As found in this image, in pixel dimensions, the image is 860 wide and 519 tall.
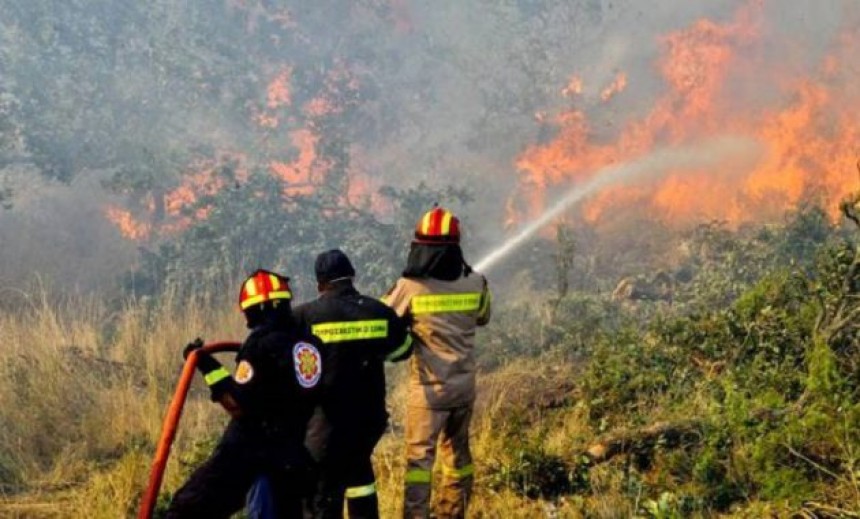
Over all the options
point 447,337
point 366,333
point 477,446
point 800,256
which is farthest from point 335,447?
point 800,256

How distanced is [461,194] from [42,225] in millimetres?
8893

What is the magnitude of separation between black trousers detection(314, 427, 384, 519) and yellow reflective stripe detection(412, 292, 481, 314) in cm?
80

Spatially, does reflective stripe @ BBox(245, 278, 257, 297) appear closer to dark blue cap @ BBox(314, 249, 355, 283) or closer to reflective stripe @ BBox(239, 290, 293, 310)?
reflective stripe @ BBox(239, 290, 293, 310)

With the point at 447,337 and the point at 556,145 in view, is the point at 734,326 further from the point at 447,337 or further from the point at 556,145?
the point at 556,145

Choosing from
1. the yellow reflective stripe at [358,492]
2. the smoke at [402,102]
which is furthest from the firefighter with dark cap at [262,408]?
the smoke at [402,102]

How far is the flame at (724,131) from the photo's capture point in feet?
50.5

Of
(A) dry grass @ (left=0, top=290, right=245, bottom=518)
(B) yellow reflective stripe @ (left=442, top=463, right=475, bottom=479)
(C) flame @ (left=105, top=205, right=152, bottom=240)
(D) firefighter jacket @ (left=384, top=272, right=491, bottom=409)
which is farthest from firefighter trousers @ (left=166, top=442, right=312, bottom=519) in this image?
(C) flame @ (left=105, top=205, right=152, bottom=240)

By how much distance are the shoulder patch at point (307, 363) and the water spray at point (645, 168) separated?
1247 cm

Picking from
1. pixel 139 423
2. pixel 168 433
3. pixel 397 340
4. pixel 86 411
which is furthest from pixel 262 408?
pixel 86 411

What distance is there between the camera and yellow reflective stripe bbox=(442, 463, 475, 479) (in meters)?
4.93

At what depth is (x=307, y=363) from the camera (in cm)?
401

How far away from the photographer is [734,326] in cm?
698

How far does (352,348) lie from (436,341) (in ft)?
2.17

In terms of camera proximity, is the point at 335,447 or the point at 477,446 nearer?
the point at 335,447
